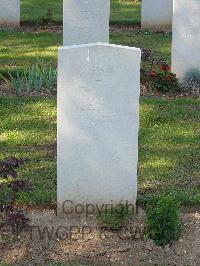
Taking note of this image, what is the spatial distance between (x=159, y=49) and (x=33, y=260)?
7883mm

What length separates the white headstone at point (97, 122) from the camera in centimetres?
518

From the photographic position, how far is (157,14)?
46.9 ft

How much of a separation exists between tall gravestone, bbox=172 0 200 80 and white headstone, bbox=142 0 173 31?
4.84 meters

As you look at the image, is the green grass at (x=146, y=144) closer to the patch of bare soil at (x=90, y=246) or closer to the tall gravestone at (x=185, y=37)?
A: the patch of bare soil at (x=90, y=246)

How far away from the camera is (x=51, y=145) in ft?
23.5

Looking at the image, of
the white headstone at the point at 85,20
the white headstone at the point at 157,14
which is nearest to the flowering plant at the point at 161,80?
the white headstone at the point at 85,20

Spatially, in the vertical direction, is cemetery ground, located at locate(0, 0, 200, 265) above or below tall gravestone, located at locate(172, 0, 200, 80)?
below

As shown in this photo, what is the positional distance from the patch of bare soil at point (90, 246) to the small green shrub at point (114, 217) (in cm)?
5

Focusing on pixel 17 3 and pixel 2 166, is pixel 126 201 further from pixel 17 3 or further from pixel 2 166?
pixel 17 3

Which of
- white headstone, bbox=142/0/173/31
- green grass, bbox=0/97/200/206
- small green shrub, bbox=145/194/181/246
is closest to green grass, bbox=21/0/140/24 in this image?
white headstone, bbox=142/0/173/31

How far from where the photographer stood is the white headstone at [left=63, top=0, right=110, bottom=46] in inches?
385

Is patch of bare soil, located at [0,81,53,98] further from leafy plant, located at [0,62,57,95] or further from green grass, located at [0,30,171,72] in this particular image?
green grass, located at [0,30,171,72]

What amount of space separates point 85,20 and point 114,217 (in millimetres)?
5193

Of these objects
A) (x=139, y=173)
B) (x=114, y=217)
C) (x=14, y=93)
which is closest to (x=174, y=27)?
(x=14, y=93)
